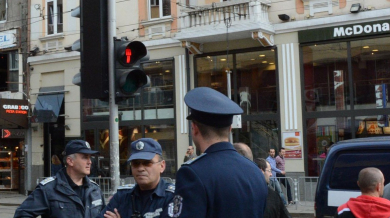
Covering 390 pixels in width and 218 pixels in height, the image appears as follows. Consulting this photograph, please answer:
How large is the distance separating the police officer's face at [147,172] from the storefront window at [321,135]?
14.7 m

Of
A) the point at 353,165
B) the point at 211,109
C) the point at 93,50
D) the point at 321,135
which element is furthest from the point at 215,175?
the point at 321,135

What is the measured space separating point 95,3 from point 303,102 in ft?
40.7

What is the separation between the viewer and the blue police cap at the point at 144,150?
4285mm

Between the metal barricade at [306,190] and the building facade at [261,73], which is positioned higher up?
the building facade at [261,73]

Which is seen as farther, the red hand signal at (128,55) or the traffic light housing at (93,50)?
the red hand signal at (128,55)

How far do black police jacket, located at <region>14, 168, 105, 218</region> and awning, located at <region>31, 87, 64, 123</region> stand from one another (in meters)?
19.4

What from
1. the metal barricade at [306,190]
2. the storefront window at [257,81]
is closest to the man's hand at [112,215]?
the metal barricade at [306,190]

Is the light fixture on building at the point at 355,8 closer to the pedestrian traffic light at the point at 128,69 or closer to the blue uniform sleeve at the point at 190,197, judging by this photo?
the pedestrian traffic light at the point at 128,69

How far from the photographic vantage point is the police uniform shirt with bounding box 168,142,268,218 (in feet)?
9.25

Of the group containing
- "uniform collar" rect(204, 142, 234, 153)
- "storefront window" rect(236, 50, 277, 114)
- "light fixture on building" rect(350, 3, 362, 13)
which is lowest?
"uniform collar" rect(204, 142, 234, 153)

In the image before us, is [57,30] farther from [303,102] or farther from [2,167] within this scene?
[303,102]

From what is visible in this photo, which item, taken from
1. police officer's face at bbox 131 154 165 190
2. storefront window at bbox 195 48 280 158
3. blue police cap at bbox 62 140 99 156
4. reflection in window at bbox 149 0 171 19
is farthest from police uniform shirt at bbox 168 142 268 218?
reflection in window at bbox 149 0 171 19

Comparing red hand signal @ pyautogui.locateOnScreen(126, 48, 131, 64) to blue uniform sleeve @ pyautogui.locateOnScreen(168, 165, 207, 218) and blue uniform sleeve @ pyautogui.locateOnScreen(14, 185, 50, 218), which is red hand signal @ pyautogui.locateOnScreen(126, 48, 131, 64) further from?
blue uniform sleeve @ pyautogui.locateOnScreen(168, 165, 207, 218)

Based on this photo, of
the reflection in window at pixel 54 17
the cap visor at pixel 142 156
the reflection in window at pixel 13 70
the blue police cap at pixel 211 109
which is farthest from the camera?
the reflection in window at pixel 13 70
